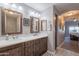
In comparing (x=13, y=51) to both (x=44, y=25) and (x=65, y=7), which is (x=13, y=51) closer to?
(x=44, y=25)

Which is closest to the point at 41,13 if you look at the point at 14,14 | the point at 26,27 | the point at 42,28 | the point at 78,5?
the point at 42,28

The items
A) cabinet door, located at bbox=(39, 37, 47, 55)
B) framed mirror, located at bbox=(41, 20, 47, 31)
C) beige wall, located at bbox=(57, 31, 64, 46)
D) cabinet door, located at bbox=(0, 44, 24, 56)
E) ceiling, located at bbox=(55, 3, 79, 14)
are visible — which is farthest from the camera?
beige wall, located at bbox=(57, 31, 64, 46)

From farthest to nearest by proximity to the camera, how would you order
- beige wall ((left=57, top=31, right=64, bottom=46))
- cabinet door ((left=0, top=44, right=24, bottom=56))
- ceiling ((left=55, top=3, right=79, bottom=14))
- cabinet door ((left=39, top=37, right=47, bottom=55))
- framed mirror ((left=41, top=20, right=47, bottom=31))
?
1. beige wall ((left=57, top=31, right=64, bottom=46))
2. cabinet door ((left=39, top=37, right=47, bottom=55))
3. framed mirror ((left=41, top=20, right=47, bottom=31))
4. ceiling ((left=55, top=3, right=79, bottom=14))
5. cabinet door ((left=0, top=44, right=24, bottom=56))

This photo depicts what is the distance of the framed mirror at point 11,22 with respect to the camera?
2022 mm

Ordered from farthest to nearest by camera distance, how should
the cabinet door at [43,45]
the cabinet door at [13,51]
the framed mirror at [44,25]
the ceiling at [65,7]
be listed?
1. the cabinet door at [43,45]
2. the framed mirror at [44,25]
3. the ceiling at [65,7]
4. the cabinet door at [13,51]

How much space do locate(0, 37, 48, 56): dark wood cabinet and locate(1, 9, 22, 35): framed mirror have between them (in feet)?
1.23

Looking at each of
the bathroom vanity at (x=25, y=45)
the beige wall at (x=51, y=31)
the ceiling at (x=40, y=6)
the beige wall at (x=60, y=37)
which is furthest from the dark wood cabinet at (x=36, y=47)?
the ceiling at (x=40, y=6)

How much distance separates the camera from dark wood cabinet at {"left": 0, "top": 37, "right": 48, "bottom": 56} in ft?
5.56

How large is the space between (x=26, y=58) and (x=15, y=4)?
3.88 feet

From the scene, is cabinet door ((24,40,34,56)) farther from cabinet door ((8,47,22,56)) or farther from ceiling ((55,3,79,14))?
ceiling ((55,3,79,14))

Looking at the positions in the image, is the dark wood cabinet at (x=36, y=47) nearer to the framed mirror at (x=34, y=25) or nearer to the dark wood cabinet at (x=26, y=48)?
the dark wood cabinet at (x=26, y=48)

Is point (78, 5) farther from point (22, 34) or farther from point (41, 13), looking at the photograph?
point (22, 34)

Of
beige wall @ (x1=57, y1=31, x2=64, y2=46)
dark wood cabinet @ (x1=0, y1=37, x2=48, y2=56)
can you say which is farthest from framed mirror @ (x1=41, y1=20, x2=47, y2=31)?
beige wall @ (x1=57, y1=31, x2=64, y2=46)

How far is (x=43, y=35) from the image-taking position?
7.22ft
